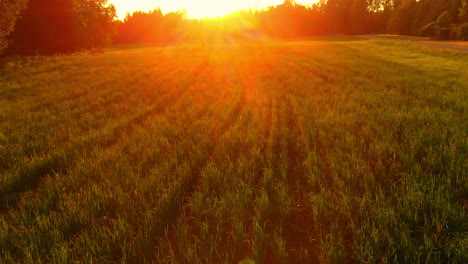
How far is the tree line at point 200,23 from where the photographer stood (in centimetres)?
3164

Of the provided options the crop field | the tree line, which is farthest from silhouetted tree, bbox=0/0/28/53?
the crop field

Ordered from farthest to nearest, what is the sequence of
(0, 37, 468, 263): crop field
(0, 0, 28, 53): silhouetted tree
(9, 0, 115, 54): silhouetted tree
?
1. (9, 0, 115, 54): silhouetted tree
2. (0, 0, 28, 53): silhouetted tree
3. (0, 37, 468, 263): crop field

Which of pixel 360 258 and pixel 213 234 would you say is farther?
pixel 213 234

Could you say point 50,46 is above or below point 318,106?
above

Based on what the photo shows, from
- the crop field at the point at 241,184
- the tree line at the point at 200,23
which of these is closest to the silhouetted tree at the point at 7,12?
the tree line at the point at 200,23

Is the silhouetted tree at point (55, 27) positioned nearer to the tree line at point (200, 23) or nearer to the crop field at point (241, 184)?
the tree line at point (200, 23)

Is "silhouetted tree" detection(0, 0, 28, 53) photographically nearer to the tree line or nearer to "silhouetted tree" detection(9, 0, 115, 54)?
the tree line

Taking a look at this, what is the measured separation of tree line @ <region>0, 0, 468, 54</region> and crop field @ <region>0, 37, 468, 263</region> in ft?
56.1

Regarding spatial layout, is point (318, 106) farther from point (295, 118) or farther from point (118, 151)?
point (118, 151)

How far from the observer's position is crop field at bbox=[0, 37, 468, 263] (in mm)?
2666

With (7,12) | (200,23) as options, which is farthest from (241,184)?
(200,23)

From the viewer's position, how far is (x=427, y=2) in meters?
63.0

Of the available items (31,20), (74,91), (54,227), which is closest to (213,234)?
(54,227)

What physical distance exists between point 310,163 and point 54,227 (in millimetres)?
3213
